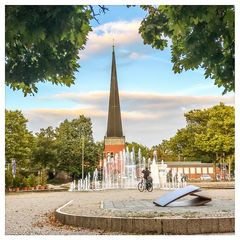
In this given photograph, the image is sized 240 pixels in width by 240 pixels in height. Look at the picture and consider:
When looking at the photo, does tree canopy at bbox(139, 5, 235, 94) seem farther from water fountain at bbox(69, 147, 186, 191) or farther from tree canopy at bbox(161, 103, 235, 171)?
tree canopy at bbox(161, 103, 235, 171)

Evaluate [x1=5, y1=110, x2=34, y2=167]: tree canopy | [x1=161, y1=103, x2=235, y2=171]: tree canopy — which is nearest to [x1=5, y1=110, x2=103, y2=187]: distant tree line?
[x1=5, y1=110, x2=34, y2=167]: tree canopy

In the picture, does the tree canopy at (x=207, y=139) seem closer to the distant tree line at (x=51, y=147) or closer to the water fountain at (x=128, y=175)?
the water fountain at (x=128, y=175)

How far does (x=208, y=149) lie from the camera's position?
74.5ft

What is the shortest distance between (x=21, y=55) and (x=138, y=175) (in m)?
16.5

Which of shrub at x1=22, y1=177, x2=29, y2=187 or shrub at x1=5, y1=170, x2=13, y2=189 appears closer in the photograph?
shrub at x1=5, y1=170, x2=13, y2=189

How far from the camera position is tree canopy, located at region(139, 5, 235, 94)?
479 centimetres

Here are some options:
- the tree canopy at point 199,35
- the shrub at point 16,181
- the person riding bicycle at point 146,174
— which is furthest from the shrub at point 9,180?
the tree canopy at point 199,35

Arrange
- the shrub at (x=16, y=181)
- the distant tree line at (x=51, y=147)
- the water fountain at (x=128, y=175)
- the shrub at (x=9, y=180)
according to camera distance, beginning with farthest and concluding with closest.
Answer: the distant tree line at (x=51, y=147) → the water fountain at (x=128, y=175) → the shrub at (x=16, y=181) → the shrub at (x=9, y=180)

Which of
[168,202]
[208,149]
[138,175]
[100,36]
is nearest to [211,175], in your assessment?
[208,149]

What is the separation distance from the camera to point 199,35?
16.4 feet

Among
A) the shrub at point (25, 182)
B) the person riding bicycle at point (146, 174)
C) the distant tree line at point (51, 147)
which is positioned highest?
the distant tree line at point (51, 147)

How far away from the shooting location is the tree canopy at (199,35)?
4789 mm

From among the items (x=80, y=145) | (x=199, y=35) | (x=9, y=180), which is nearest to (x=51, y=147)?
(x=80, y=145)
